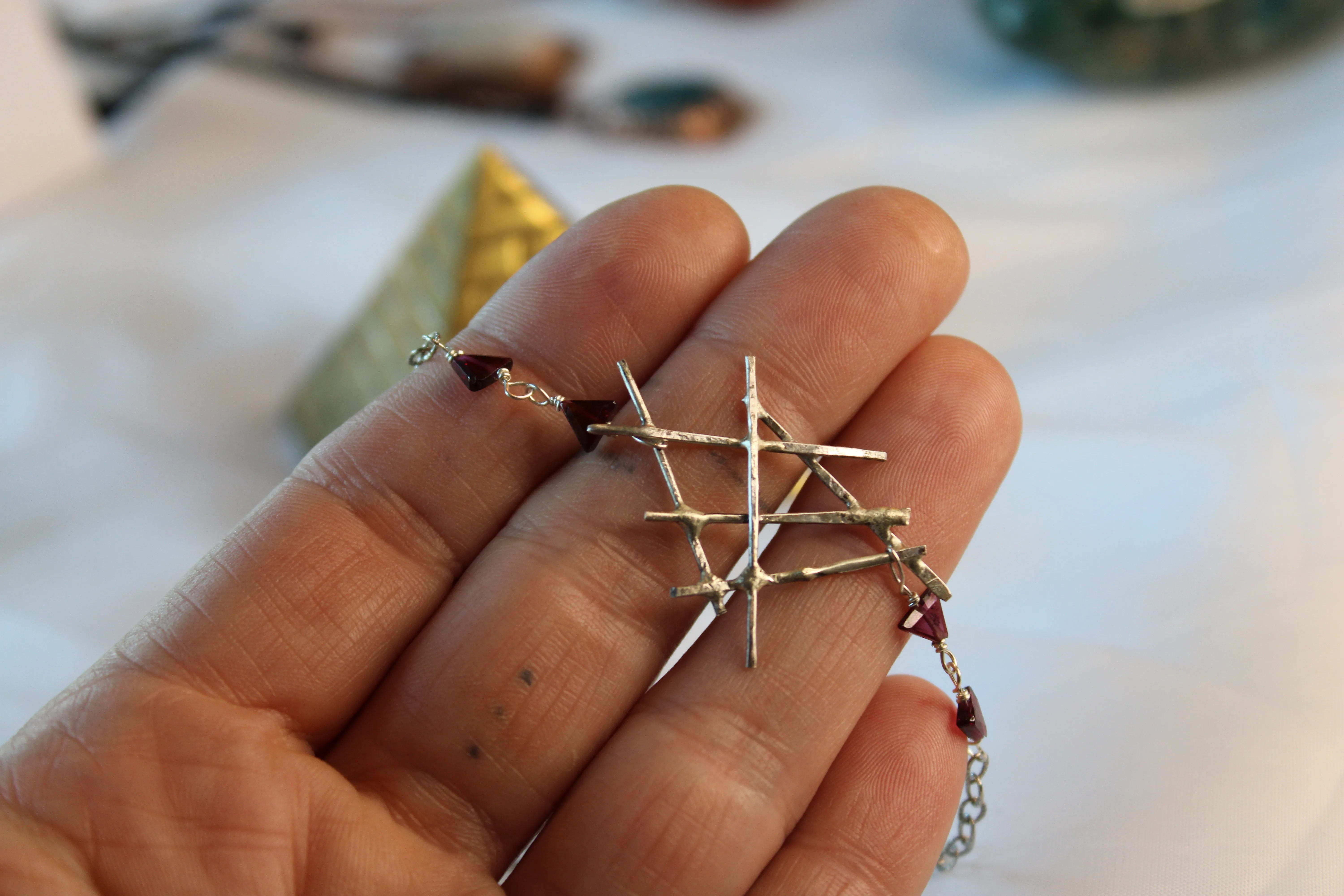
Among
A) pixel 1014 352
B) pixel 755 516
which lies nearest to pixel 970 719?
pixel 755 516

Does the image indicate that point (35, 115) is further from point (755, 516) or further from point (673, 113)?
point (755, 516)

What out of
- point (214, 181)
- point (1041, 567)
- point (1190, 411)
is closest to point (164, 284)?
point (214, 181)

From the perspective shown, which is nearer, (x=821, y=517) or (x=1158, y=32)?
(x=821, y=517)

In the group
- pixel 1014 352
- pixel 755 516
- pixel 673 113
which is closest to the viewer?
pixel 755 516

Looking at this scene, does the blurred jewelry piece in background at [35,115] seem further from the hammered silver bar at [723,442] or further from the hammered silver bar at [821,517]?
the hammered silver bar at [821,517]

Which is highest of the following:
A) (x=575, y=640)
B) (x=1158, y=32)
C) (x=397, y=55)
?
(x=1158, y=32)

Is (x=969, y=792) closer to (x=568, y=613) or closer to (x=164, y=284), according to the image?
(x=568, y=613)

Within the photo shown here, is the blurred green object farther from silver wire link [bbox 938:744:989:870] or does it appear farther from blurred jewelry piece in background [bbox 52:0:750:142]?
silver wire link [bbox 938:744:989:870]
